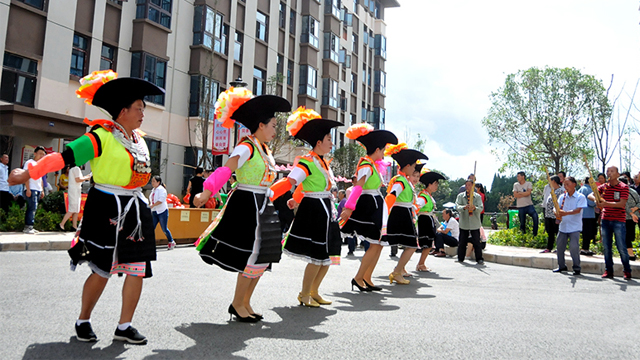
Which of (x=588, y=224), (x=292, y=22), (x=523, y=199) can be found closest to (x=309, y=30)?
(x=292, y=22)

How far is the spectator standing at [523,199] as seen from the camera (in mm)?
14828

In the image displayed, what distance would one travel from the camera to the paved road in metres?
3.98

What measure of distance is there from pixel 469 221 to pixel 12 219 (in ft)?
36.0

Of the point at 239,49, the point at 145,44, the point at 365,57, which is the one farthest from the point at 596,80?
the point at 145,44

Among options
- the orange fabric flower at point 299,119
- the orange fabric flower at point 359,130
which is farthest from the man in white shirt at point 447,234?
the orange fabric flower at point 299,119

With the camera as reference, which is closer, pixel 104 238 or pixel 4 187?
pixel 104 238

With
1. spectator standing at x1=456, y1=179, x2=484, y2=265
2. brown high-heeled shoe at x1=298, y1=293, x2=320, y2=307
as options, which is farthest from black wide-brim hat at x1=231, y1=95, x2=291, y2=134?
spectator standing at x1=456, y1=179, x2=484, y2=265

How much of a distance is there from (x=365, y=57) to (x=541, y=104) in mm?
15664

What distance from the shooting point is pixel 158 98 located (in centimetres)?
2317

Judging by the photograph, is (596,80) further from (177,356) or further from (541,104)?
(177,356)

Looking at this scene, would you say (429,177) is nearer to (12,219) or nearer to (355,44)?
(12,219)

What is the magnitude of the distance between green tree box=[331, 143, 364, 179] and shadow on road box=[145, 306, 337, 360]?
1192 inches

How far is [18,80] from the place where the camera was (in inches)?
690

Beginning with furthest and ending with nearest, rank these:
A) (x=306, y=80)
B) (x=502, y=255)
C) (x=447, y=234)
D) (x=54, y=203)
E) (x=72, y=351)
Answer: (x=306, y=80), (x=447, y=234), (x=54, y=203), (x=502, y=255), (x=72, y=351)
